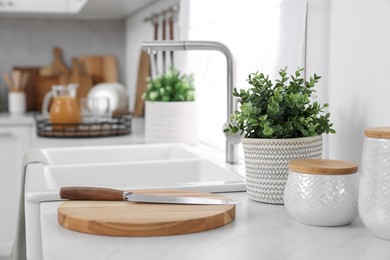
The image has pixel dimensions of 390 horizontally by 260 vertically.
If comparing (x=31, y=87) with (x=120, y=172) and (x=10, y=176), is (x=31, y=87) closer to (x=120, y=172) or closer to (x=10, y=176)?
(x=10, y=176)

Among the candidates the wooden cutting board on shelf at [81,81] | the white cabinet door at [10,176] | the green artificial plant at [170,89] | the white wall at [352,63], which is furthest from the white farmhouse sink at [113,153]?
the wooden cutting board on shelf at [81,81]

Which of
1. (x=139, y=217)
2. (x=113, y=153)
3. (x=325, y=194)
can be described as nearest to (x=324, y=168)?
(x=325, y=194)

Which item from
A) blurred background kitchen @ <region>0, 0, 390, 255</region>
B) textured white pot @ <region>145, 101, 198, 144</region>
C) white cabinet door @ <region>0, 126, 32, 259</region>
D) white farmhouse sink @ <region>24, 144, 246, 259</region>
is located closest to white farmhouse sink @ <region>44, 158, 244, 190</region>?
white farmhouse sink @ <region>24, 144, 246, 259</region>

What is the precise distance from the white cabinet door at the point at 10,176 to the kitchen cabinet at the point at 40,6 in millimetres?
733

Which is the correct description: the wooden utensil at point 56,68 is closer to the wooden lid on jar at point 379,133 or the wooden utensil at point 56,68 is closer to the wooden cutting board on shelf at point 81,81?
the wooden cutting board on shelf at point 81,81

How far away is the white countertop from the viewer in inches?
34.6

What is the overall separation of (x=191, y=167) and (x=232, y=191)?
1.61 ft

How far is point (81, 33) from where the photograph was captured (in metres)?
4.13

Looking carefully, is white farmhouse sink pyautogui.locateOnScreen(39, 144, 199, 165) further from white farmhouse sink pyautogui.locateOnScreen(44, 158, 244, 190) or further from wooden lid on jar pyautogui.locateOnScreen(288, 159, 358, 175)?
wooden lid on jar pyautogui.locateOnScreen(288, 159, 358, 175)

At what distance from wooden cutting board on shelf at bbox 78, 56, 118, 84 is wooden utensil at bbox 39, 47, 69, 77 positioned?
126 mm

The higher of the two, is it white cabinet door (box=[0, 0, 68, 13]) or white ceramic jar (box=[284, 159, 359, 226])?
Result: white cabinet door (box=[0, 0, 68, 13])

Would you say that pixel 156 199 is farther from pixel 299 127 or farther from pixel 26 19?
pixel 26 19

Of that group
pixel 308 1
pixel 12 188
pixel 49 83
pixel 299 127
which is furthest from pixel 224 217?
pixel 49 83

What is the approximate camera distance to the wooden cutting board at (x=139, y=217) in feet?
3.20
